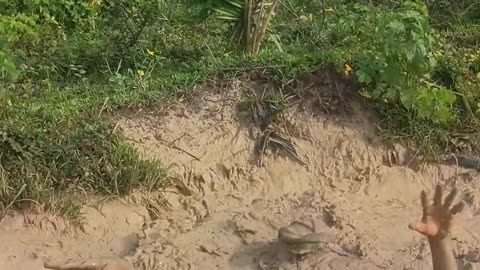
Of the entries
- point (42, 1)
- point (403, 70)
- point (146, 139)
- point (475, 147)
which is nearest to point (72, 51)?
point (42, 1)

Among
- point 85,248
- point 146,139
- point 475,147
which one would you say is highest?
point 475,147

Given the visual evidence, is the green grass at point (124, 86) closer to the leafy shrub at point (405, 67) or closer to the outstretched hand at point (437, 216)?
the leafy shrub at point (405, 67)

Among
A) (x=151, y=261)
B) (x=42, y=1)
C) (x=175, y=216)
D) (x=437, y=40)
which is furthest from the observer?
(x=42, y=1)

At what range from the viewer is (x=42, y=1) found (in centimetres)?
646

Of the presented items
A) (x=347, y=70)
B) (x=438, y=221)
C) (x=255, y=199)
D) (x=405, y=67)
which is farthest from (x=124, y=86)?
(x=438, y=221)

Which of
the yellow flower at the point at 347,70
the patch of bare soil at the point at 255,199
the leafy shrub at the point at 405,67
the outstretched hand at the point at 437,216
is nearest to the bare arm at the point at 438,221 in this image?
the outstretched hand at the point at 437,216

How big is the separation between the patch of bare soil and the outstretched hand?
3.49ft

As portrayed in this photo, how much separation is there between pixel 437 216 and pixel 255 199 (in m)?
1.69

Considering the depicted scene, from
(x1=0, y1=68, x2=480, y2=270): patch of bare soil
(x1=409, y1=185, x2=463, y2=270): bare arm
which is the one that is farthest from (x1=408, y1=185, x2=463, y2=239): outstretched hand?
(x1=0, y1=68, x2=480, y2=270): patch of bare soil

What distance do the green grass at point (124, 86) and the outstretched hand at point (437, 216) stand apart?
1.76m

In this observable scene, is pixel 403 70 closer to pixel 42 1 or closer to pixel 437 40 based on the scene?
pixel 437 40

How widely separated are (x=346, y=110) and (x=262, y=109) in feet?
1.75

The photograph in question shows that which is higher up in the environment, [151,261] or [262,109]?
[262,109]

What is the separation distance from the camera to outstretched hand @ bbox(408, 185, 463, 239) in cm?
363
